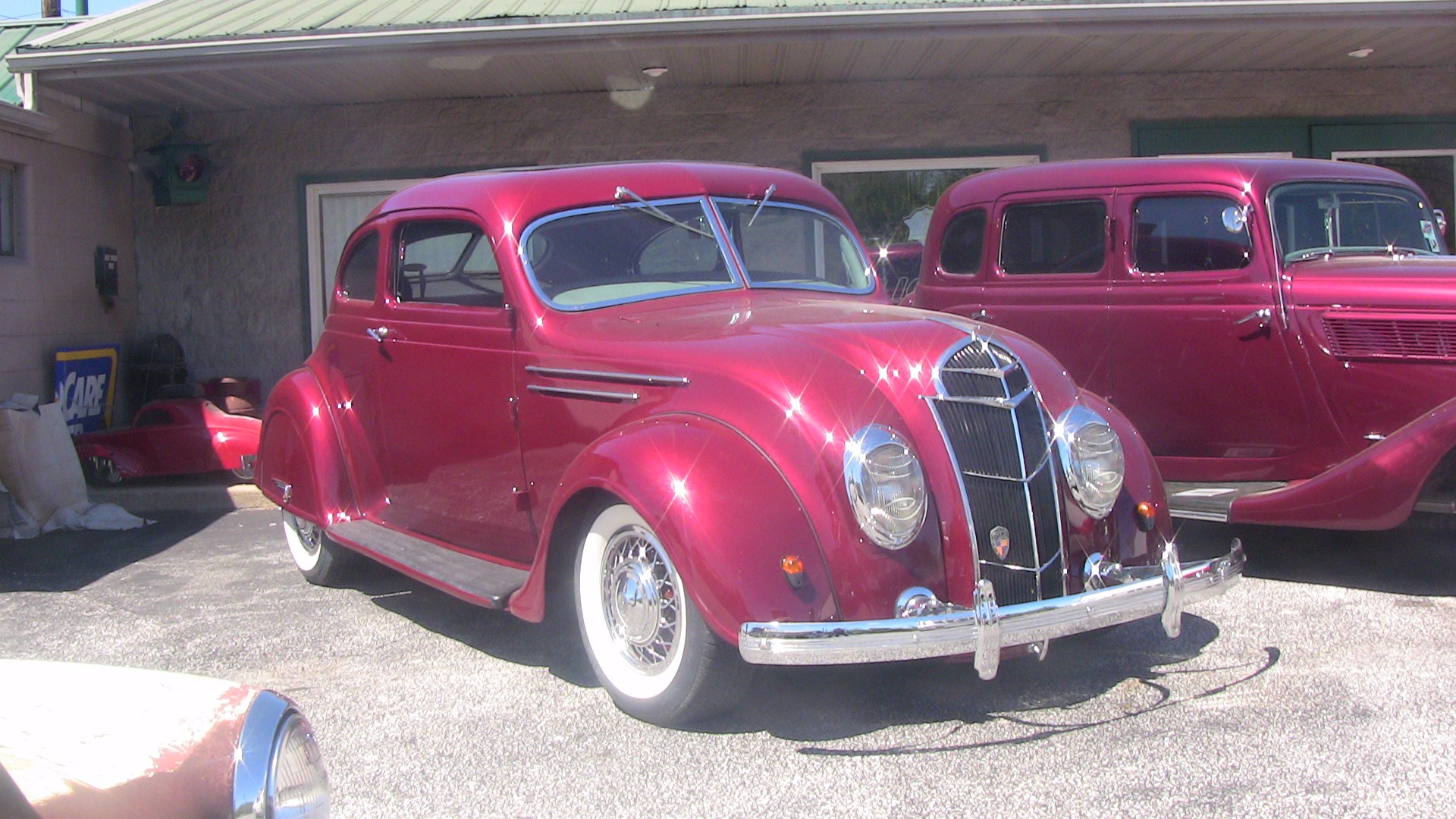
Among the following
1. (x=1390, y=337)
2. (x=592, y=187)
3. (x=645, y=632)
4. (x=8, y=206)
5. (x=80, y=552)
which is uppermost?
(x=8, y=206)

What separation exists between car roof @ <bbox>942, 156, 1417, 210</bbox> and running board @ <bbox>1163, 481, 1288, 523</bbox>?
1.35 metres

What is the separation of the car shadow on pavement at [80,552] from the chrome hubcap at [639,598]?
3.27 m

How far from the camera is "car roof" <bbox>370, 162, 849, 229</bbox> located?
441 centimetres

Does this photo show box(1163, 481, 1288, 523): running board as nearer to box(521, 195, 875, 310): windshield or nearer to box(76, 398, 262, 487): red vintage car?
box(521, 195, 875, 310): windshield

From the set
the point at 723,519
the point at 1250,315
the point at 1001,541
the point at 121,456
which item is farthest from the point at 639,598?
the point at 121,456

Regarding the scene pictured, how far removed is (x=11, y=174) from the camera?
8.50 m

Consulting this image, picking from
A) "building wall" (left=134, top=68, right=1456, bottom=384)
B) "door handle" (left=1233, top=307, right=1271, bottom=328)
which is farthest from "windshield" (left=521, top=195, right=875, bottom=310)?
"building wall" (left=134, top=68, right=1456, bottom=384)

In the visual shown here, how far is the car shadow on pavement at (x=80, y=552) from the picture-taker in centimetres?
571

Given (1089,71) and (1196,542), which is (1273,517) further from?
(1089,71)

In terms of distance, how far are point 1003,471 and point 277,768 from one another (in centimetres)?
224

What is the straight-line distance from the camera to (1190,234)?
5754 millimetres

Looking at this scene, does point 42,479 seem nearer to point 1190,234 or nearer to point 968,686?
point 968,686

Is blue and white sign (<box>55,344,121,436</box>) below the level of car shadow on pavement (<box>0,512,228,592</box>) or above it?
above

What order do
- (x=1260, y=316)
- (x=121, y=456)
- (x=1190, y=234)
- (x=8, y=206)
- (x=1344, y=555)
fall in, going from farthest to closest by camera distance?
(x=8, y=206) < (x=121, y=456) < (x=1190, y=234) < (x=1344, y=555) < (x=1260, y=316)
